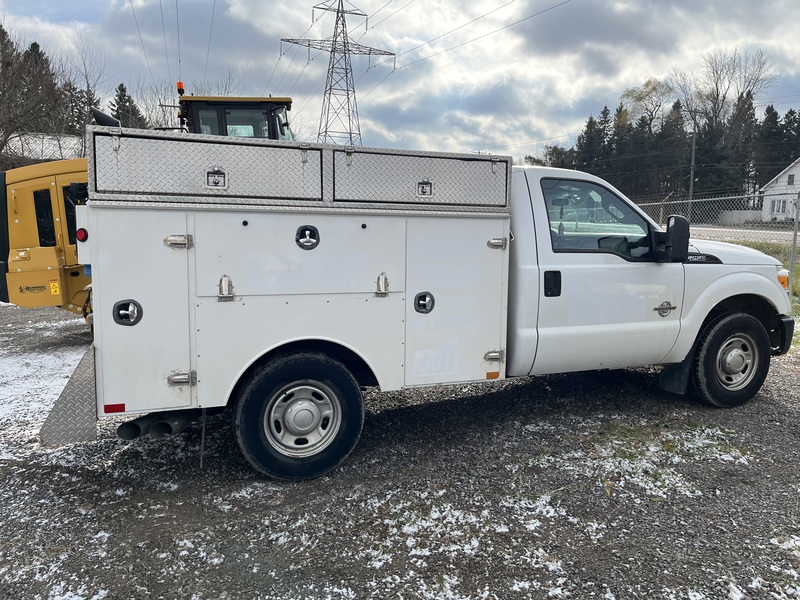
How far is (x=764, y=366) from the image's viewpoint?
17.7 feet

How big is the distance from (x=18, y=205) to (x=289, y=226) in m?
5.73

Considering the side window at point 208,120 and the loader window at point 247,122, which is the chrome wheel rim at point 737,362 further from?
the side window at point 208,120

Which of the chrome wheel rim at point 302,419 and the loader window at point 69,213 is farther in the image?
the loader window at point 69,213

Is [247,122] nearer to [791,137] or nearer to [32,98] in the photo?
[32,98]

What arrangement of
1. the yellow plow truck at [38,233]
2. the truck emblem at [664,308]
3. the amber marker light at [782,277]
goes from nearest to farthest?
the truck emblem at [664,308]
the amber marker light at [782,277]
the yellow plow truck at [38,233]

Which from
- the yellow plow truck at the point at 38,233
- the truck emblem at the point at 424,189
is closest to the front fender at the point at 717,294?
the truck emblem at the point at 424,189

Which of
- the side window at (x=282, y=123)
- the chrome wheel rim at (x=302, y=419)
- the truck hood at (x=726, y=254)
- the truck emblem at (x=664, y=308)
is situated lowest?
the chrome wheel rim at (x=302, y=419)

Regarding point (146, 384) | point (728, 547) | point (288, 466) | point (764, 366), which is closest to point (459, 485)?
point (288, 466)

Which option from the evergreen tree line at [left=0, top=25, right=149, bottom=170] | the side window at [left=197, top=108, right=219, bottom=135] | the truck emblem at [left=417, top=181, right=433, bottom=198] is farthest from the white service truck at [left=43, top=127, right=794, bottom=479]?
the evergreen tree line at [left=0, top=25, right=149, bottom=170]

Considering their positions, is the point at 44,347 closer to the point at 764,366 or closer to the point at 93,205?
the point at 93,205

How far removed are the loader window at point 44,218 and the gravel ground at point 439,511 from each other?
2.90 m

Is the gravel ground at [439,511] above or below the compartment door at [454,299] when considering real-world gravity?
below

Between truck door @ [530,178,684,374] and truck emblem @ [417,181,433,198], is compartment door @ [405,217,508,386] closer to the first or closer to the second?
truck emblem @ [417,181,433,198]

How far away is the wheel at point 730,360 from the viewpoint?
5.16 meters
